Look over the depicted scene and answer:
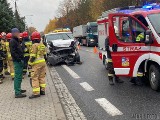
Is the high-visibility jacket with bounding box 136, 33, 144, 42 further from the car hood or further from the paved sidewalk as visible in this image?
the car hood

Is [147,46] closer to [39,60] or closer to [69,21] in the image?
[39,60]

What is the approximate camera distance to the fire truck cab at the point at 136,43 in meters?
8.31

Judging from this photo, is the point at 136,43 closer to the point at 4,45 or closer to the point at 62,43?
the point at 4,45

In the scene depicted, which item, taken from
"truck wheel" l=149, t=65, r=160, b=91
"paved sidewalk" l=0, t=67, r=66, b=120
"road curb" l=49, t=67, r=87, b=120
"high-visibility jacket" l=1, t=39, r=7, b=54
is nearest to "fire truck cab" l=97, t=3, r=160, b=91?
"truck wheel" l=149, t=65, r=160, b=91

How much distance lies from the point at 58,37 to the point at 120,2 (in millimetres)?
28904

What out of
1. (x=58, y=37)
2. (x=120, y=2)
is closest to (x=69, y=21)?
(x=120, y=2)

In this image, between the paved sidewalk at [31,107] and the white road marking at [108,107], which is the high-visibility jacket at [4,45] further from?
the white road marking at [108,107]

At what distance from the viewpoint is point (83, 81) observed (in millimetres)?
11414

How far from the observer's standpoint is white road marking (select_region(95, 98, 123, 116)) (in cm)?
→ 684

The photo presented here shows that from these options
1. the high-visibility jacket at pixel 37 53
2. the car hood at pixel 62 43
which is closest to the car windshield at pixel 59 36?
the car hood at pixel 62 43

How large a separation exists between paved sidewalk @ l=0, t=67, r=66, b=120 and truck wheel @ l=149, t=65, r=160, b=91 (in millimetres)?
2660

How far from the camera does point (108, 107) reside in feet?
24.2

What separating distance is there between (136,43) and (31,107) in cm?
339

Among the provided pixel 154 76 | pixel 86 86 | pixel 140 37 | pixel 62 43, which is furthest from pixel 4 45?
pixel 154 76
